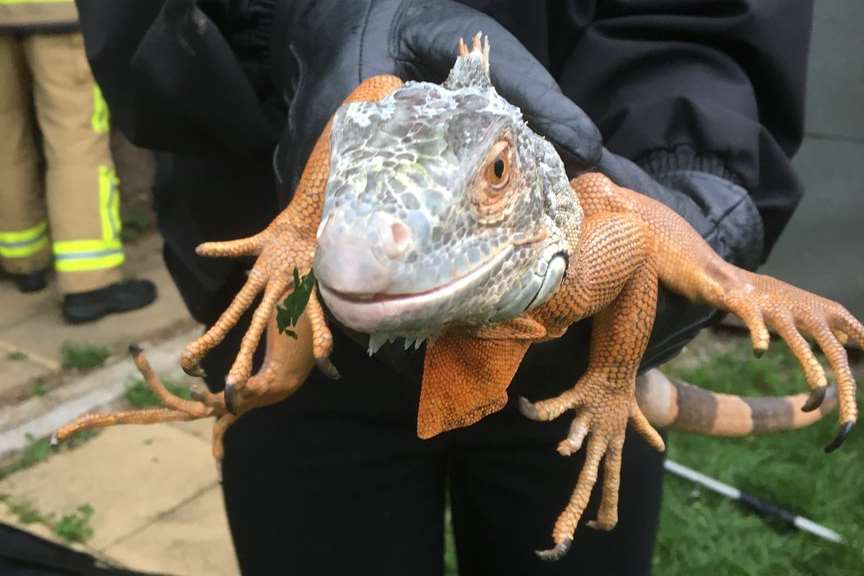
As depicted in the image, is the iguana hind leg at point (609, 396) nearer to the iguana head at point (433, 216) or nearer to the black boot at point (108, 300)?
the iguana head at point (433, 216)

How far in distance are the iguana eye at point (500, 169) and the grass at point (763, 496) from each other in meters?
2.66

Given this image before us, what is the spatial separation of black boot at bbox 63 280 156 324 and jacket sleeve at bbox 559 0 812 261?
353cm

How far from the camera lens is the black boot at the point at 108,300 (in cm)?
471

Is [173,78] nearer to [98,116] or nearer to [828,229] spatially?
[98,116]

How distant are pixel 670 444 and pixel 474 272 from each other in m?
3.29

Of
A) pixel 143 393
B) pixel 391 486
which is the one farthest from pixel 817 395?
pixel 143 393

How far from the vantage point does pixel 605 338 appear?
1.31 m

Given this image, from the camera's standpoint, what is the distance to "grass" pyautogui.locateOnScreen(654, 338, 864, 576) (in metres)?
3.38

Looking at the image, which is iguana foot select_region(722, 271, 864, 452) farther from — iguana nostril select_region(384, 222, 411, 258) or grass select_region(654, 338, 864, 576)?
grass select_region(654, 338, 864, 576)

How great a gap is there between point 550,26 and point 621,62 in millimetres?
170

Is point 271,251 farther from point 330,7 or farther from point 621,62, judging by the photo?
point 621,62

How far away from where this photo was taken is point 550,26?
1.76 meters

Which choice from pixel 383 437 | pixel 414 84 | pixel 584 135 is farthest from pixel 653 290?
pixel 383 437

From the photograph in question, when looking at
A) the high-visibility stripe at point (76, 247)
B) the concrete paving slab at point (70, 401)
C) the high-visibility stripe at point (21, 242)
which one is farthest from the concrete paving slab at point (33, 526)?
the high-visibility stripe at point (21, 242)
